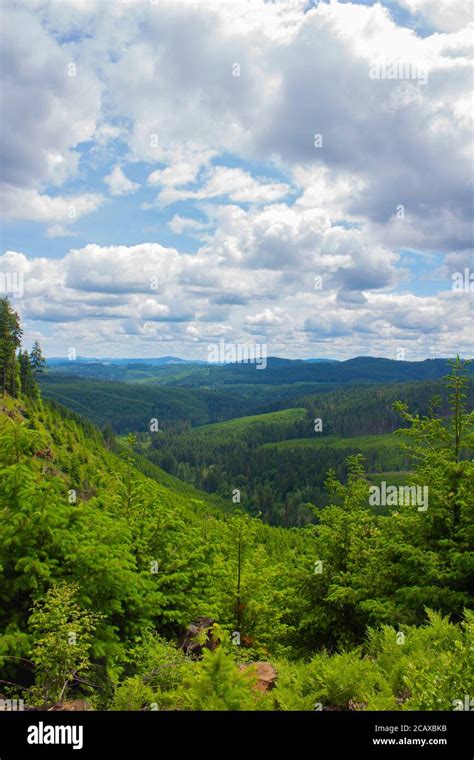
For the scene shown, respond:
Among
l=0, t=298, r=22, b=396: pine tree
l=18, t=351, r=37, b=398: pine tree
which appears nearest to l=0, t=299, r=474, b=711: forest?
l=0, t=298, r=22, b=396: pine tree

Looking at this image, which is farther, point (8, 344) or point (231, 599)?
point (8, 344)

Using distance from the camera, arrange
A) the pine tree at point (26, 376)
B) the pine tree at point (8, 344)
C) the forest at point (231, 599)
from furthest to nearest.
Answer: the pine tree at point (26, 376) < the pine tree at point (8, 344) < the forest at point (231, 599)

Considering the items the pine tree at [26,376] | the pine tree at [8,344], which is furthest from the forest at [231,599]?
the pine tree at [26,376]

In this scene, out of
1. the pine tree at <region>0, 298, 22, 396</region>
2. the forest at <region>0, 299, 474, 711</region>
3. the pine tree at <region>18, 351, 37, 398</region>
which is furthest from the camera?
the pine tree at <region>18, 351, 37, 398</region>

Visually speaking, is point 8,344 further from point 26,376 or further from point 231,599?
point 231,599

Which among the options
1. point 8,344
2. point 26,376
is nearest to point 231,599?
point 8,344

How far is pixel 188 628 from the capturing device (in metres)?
18.0

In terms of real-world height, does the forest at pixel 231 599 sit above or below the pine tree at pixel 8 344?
below

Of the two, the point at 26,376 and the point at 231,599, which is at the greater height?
the point at 26,376

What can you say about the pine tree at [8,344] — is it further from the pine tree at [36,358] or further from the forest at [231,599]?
the forest at [231,599]

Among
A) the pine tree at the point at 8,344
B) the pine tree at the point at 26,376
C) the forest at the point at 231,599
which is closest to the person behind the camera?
the forest at the point at 231,599

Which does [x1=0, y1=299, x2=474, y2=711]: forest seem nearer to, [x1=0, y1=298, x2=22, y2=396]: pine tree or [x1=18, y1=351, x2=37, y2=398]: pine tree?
[x1=0, y1=298, x2=22, y2=396]: pine tree

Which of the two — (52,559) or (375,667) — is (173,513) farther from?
(375,667)
